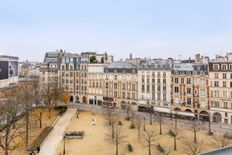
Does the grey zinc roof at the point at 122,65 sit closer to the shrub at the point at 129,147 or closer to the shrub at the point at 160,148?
the shrub at the point at 129,147

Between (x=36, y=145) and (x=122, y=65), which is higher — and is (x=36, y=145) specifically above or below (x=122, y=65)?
below

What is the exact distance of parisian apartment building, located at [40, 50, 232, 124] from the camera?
53.5 m

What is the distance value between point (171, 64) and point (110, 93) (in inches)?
832

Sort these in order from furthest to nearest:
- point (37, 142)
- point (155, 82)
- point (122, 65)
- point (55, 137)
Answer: point (122, 65), point (155, 82), point (55, 137), point (37, 142)

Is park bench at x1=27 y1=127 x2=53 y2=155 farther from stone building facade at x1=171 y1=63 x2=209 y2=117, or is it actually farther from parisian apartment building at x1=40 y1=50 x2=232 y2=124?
stone building facade at x1=171 y1=63 x2=209 y2=117

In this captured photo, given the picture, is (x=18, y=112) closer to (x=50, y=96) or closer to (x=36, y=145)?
(x=50, y=96)

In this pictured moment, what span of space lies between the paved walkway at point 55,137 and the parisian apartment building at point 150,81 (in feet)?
60.4

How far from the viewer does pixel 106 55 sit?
278ft

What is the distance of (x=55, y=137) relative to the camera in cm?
4059

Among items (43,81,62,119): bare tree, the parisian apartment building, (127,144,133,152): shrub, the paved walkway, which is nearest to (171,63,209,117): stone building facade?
the parisian apartment building

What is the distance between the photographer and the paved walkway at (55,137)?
34.2 meters

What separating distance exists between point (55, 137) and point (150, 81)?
3176 cm

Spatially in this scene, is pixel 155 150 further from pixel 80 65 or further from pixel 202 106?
pixel 80 65

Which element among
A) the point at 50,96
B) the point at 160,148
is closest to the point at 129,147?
the point at 160,148
